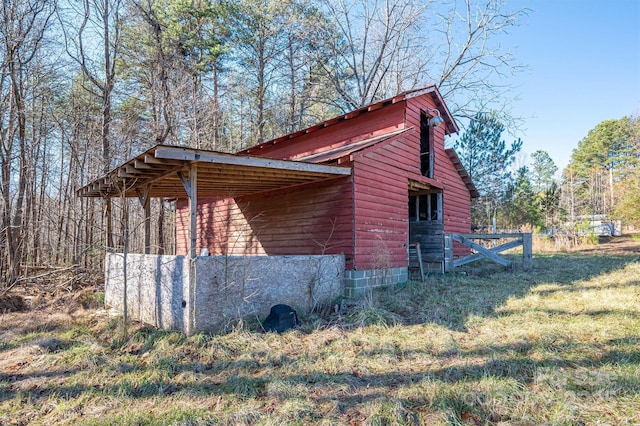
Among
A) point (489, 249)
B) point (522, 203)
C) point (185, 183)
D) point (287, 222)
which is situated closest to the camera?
point (185, 183)

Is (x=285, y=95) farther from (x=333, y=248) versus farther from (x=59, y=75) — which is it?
(x=333, y=248)

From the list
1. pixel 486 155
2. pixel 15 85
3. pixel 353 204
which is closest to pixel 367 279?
pixel 353 204

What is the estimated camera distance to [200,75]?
16.8 meters

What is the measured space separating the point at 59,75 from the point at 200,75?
6.38 metres

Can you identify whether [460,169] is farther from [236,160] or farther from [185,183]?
[185,183]

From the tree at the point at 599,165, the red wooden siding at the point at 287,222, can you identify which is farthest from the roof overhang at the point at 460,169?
the tree at the point at 599,165

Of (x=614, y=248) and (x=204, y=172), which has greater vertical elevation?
(x=204, y=172)

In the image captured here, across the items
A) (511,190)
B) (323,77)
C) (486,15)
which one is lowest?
(511,190)

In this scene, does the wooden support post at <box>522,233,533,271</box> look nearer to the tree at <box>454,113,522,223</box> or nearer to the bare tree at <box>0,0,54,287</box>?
the bare tree at <box>0,0,54,287</box>

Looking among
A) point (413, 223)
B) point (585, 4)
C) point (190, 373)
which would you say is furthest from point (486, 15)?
point (190, 373)

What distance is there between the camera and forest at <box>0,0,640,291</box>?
1002 centimetres

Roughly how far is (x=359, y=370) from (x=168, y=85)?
14.8m

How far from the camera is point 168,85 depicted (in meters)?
15.0

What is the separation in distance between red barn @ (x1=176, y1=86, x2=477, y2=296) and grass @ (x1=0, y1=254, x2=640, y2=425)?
2060mm
